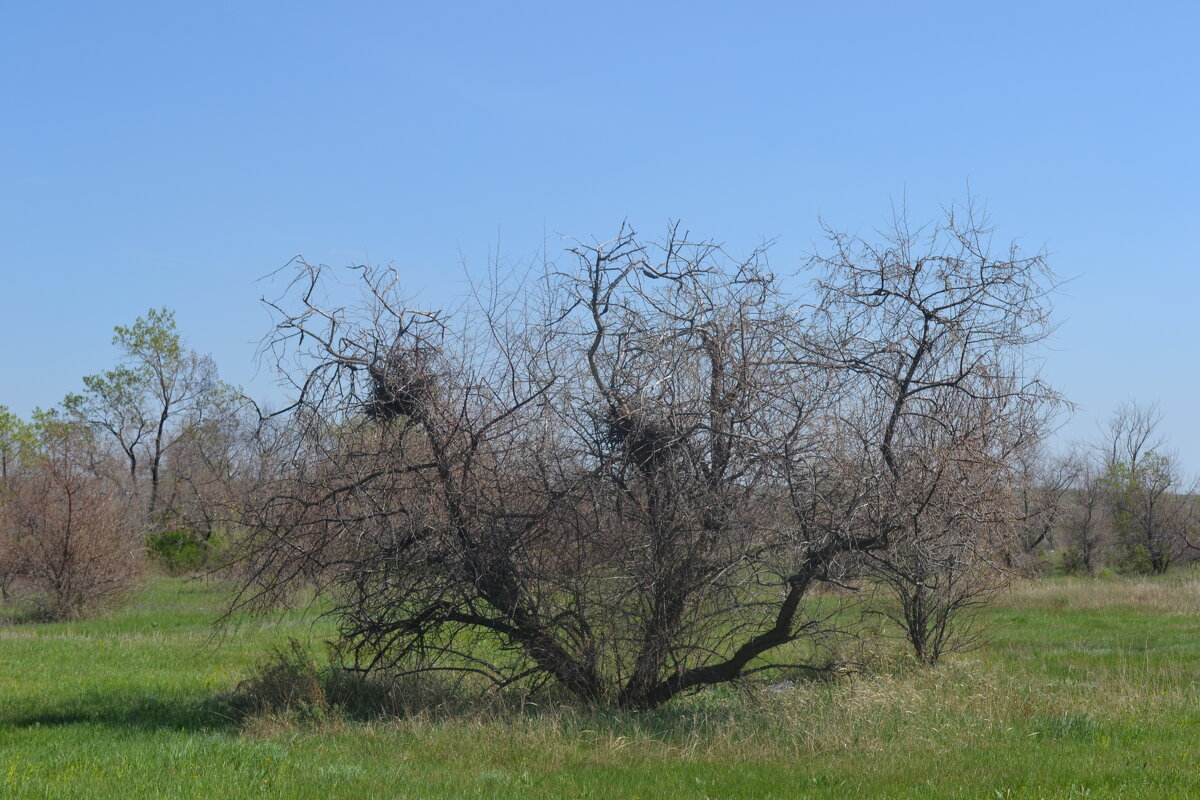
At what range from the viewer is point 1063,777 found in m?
7.89

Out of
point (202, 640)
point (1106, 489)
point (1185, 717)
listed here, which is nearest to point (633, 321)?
point (1185, 717)

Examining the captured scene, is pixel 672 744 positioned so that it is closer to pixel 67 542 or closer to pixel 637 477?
pixel 637 477

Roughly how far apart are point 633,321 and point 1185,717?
21.5 ft

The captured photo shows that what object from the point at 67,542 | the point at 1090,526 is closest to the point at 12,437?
the point at 67,542

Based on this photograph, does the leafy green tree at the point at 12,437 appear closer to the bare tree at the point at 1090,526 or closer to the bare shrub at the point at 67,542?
the bare shrub at the point at 67,542

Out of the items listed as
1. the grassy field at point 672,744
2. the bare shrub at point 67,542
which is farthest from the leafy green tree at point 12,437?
the grassy field at point 672,744

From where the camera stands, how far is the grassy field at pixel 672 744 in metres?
7.85

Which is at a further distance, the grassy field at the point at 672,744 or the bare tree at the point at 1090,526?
the bare tree at the point at 1090,526

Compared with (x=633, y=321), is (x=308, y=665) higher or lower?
lower

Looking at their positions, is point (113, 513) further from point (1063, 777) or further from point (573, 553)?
point (1063, 777)

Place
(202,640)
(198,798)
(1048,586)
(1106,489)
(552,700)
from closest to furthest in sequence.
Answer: (198,798) < (552,700) < (202,640) < (1048,586) < (1106,489)

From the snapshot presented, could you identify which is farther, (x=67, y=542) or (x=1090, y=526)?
(x=1090, y=526)

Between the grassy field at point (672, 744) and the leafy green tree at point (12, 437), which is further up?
the leafy green tree at point (12, 437)

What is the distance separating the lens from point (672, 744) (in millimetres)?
9453
